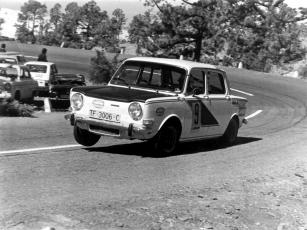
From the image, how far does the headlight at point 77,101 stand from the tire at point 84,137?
1.40ft

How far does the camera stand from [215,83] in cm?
1174

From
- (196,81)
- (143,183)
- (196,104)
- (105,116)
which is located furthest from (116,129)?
(196,81)

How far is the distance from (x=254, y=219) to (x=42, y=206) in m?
2.29

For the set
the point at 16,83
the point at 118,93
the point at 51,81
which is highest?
the point at 118,93

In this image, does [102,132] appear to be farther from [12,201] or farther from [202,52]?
[202,52]

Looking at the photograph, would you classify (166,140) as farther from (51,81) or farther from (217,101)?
(51,81)

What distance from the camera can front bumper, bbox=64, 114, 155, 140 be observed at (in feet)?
30.9

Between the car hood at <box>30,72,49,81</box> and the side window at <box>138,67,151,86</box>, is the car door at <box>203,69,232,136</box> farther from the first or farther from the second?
the car hood at <box>30,72,49,81</box>

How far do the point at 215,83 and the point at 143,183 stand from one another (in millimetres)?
4516

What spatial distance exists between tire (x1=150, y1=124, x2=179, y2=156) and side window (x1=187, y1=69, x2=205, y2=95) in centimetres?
89

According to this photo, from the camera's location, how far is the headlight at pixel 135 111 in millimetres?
9328

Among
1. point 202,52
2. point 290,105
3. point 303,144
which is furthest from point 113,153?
point 202,52

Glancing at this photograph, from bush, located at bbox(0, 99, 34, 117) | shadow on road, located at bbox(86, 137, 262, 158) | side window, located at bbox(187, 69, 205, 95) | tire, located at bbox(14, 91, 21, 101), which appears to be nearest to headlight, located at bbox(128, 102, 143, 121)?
shadow on road, located at bbox(86, 137, 262, 158)

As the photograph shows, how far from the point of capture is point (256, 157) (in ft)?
35.7
